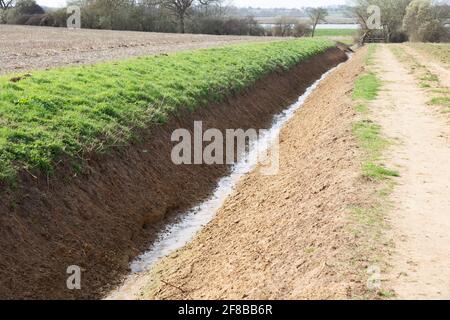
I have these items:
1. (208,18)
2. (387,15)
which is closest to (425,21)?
(387,15)

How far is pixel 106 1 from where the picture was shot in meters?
67.8

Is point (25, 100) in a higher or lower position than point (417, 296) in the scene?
higher

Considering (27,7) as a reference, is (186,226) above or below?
below

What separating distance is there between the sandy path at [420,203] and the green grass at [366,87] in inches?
95.3

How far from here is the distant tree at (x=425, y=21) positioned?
7462 centimetres

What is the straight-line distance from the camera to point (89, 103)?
11.8 m

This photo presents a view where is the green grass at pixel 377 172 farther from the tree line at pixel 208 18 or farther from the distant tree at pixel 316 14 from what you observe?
the distant tree at pixel 316 14

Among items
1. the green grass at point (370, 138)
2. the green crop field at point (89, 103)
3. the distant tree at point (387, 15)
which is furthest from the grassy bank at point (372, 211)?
the distant tree at point (387, 15)

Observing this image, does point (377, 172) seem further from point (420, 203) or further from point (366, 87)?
point (366, 87)

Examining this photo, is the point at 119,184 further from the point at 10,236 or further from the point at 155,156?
the point at 10,236

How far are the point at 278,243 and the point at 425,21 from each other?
250 feet

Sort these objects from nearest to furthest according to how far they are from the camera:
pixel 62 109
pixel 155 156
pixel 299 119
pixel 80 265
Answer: pixel 80 265 < pixel 62 109 < pixel 155 156 < pixel 299 119

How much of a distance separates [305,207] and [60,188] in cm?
423
